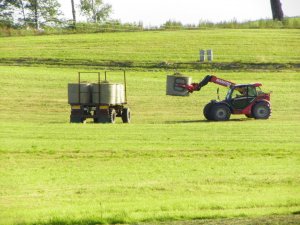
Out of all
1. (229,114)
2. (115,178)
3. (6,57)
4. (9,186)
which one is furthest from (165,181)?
(6,57)

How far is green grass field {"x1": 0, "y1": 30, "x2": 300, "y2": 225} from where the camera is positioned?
52.1 ft

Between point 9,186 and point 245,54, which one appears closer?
point 9,186

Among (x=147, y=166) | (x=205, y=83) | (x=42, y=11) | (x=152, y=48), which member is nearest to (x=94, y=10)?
(x=42, y=11)

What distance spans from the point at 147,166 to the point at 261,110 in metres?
16.4

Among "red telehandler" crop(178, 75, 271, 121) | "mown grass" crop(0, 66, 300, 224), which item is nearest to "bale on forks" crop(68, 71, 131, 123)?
"mown grass" crop(0, 66, 300, 224)

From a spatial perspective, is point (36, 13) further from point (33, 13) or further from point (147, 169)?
point (147, 169)

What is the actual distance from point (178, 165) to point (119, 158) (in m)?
1.95

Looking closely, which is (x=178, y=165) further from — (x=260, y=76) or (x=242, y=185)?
(x=260, y=76)

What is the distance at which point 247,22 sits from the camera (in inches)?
3270

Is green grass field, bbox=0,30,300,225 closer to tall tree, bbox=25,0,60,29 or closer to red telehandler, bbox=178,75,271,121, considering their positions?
red telehandler, bbox=178,75,271,121

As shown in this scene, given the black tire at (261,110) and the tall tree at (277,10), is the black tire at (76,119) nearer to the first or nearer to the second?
the black tire at (261,110)

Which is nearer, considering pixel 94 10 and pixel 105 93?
pixel 105 93

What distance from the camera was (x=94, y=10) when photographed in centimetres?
10131

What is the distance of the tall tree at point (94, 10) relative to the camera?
100500 mm
